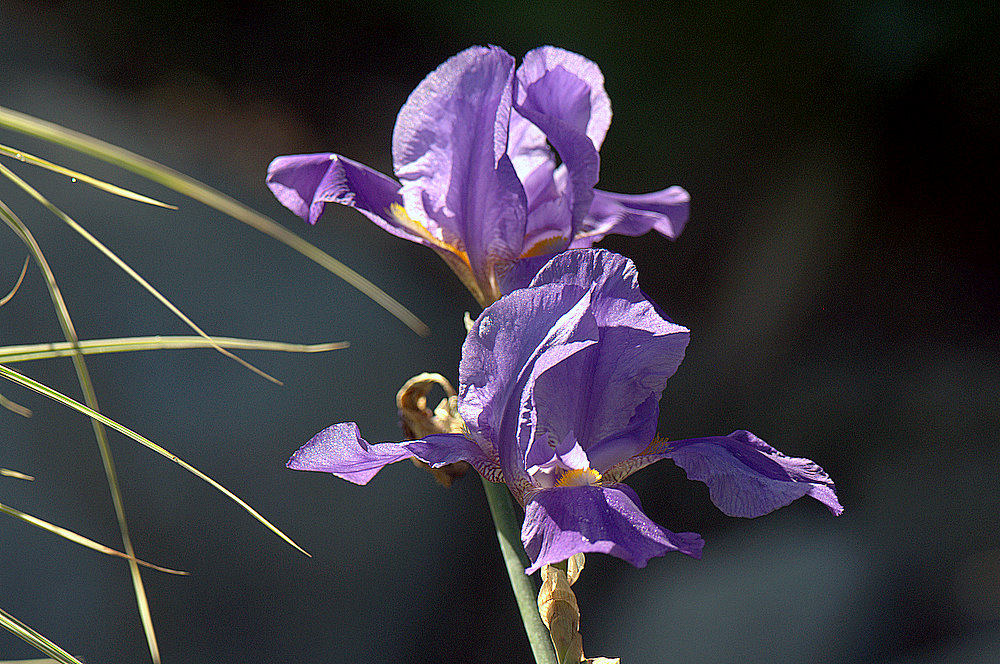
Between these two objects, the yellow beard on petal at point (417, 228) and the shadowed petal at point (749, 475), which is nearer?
the shadowed petal at point (749, 475)

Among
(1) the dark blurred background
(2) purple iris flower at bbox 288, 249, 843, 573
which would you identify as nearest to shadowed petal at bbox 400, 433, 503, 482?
(2) purple iris flower at bbox 288, 249, 843, 573

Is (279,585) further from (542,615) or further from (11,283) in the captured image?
(542,615)

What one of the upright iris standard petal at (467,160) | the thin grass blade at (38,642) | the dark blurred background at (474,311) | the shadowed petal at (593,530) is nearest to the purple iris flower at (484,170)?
the upright iris standard petal at (467,160)

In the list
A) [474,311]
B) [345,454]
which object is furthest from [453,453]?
[474,311]

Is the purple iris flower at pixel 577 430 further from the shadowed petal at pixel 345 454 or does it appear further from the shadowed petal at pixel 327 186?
the shadowed petal at pixel 327 186

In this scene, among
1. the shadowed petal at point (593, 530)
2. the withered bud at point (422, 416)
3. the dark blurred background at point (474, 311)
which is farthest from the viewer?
the dark blurred background at point (474, 311)

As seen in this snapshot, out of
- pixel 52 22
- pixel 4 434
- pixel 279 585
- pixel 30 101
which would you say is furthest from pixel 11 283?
pixel 279 585

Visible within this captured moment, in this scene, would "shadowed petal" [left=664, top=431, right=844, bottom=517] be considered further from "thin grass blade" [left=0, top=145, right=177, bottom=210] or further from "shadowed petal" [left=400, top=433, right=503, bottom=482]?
"thin grass blade" [left=0, top=145, right=177, bottom=210]

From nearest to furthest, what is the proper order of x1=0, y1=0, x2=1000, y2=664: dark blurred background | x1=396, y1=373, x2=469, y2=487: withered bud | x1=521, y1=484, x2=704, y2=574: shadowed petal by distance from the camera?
x1=521, y1=484, x2=704, y2=574: shadowed petal, x1=396, y1=373, x2=469, y2=487: withered bud, x1=0, y1=0, x2=1000, y2=664: dark blurred background
